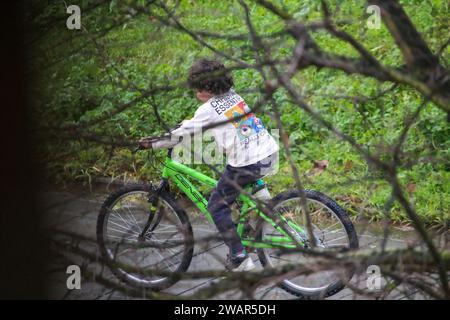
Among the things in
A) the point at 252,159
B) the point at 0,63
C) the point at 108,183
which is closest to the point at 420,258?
the point at 0,63

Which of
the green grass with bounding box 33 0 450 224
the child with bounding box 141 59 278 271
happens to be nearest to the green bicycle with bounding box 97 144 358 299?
the child with bounding box 141 59 278 271

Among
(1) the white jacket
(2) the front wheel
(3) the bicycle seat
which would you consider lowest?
(2) the front wheel

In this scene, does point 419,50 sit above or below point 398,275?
above

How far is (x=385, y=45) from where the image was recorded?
7.77 metres

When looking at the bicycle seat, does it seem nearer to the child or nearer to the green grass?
the child

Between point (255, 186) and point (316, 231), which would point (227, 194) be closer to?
point (255, 186)

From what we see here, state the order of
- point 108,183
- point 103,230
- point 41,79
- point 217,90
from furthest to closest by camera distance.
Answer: point 108,183
point 103,230
point 217,90
point 41,79

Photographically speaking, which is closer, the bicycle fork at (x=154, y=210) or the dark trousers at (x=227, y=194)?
the dark trousers at (x=227, y=194)

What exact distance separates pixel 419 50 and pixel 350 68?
0.29 m

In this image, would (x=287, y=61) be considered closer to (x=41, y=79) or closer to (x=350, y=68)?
(x=350, y=68)

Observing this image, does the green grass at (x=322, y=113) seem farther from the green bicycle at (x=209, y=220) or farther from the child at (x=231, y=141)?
the child at (x=231, y=141)

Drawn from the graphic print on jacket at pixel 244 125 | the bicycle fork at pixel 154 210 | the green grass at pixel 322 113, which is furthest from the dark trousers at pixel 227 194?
the green grass at pixel 322 113

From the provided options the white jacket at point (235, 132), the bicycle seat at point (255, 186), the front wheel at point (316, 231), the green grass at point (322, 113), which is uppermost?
the green grass at point (322, 113)

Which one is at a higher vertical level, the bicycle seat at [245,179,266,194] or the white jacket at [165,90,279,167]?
the white jacket at [165,90,279,167]
